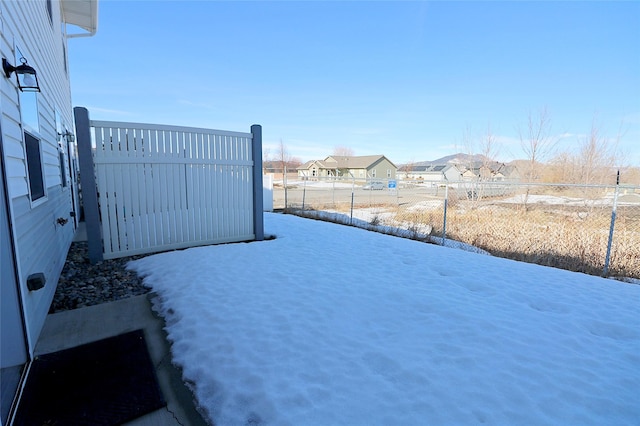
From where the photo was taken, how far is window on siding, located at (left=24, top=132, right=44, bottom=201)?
303 centimetres

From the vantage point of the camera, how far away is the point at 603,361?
7.02ft

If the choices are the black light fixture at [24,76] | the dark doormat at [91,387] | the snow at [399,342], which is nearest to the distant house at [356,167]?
the snow at [399,342]

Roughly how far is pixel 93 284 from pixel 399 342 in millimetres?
3656

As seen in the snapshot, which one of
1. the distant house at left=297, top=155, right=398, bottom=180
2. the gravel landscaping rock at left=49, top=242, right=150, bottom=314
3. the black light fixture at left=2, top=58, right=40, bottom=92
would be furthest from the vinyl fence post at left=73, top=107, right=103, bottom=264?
the distant house at left=297, top=155, right=398, bottom=180

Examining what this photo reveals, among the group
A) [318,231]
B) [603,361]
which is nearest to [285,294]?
[603,361]

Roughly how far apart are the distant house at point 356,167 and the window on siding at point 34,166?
43.3m

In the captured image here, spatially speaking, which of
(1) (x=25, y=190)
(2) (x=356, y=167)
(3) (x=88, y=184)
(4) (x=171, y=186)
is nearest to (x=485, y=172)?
(4) (x=171, y=186)

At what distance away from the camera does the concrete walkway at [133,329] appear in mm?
1724

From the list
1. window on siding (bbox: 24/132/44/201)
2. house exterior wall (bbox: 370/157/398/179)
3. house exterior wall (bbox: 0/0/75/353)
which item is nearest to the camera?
house exterior wall (bbox: 0/0/75/353)

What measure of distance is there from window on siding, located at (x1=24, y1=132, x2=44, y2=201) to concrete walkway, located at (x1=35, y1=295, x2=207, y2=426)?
1244 mm

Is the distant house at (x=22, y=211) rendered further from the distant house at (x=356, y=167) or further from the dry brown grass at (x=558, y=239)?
the distant house at (x=356, y=167)

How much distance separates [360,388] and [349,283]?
1.81 m

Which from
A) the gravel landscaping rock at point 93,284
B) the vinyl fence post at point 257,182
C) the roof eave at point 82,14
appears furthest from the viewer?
the roof eave at point 82,14

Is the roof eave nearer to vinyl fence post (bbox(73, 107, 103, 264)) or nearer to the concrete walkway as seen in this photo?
vinyl fence post (bbox(73, 107, 103, 264))
